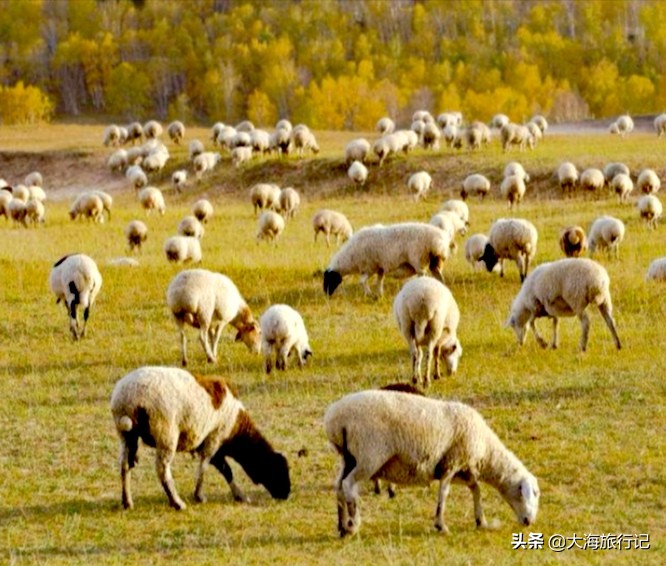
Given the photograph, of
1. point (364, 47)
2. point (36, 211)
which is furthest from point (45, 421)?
point (364, 47)

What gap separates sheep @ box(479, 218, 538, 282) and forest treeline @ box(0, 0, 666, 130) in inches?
2623

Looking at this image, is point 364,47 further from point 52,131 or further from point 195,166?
point 195,166

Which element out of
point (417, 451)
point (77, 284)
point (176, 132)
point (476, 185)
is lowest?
point (476, 185)

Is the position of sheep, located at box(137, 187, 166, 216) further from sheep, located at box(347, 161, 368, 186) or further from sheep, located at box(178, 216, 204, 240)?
sheep, located at box(178, 216, 204, 240)

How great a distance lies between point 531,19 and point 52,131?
60427mm

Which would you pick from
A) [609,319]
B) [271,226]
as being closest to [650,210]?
[271,226]

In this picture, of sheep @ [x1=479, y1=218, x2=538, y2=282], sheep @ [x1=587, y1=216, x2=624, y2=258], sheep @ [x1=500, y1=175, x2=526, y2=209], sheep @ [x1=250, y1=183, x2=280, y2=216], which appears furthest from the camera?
sheep @ [x1=250, y1=183, x2=280, y2=216]

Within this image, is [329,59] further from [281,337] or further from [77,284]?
[281,337]

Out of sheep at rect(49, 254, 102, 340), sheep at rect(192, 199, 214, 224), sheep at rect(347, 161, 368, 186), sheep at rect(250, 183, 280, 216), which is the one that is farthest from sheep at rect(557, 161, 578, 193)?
sheep at rect(49, 254, 102, 340)

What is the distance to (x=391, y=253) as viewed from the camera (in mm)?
20281

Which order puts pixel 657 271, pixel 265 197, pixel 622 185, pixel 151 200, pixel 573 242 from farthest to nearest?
pixel 151 200 < pixel 265 197 < pixel 622 185 < pixel 573 242 < pixel 657 271

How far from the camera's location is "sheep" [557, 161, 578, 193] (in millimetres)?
37125

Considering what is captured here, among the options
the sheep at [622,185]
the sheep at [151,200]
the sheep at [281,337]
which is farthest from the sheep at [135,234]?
the sheep at [622,185]

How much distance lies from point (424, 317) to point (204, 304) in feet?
11.1
